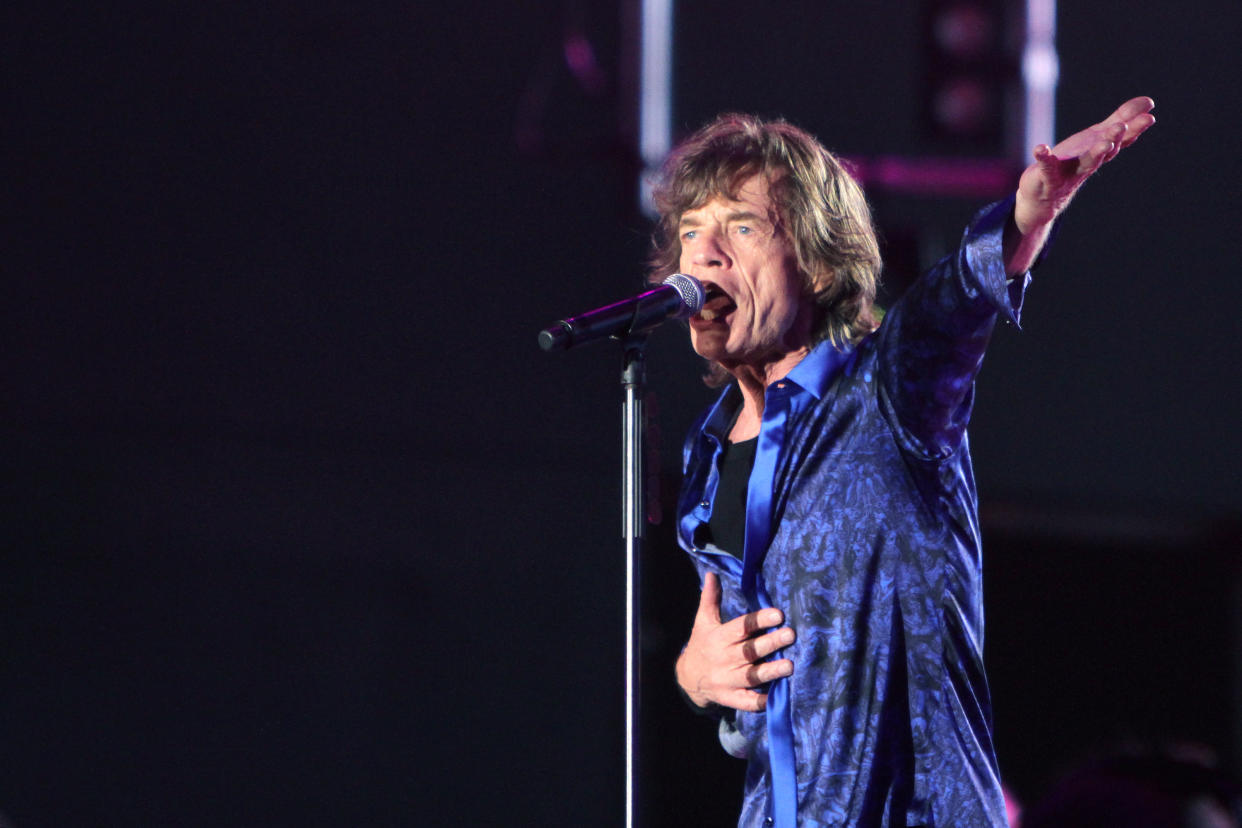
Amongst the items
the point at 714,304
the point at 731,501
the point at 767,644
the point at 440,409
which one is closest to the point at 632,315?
the point at 714,304

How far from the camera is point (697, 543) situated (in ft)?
6.94

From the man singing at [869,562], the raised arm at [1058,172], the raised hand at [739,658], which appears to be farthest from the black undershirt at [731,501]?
the raised arm at [1058,172]

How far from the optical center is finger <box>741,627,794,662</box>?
184 centimetres

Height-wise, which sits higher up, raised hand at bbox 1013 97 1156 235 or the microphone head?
raised hand at bbox 1013 97 1156 235

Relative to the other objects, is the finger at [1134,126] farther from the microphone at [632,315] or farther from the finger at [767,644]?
the finger at [767,644]

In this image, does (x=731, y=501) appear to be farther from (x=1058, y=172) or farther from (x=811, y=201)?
(x=1058, y=172)

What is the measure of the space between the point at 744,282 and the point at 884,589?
21.8 inches

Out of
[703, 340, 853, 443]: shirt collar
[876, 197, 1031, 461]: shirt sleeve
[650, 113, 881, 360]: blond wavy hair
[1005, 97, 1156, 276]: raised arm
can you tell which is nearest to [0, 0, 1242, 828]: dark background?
[650, 113, 881, 360]: blond wavy hair

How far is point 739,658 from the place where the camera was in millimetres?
1899

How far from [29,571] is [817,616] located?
8.80 ft

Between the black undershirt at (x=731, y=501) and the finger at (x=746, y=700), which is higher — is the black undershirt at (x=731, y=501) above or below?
above

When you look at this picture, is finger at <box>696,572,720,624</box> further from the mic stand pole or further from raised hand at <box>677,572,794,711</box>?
the mic stand pole

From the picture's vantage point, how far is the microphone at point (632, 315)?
5.81 feet

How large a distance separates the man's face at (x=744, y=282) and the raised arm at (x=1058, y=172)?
20.1 inches
